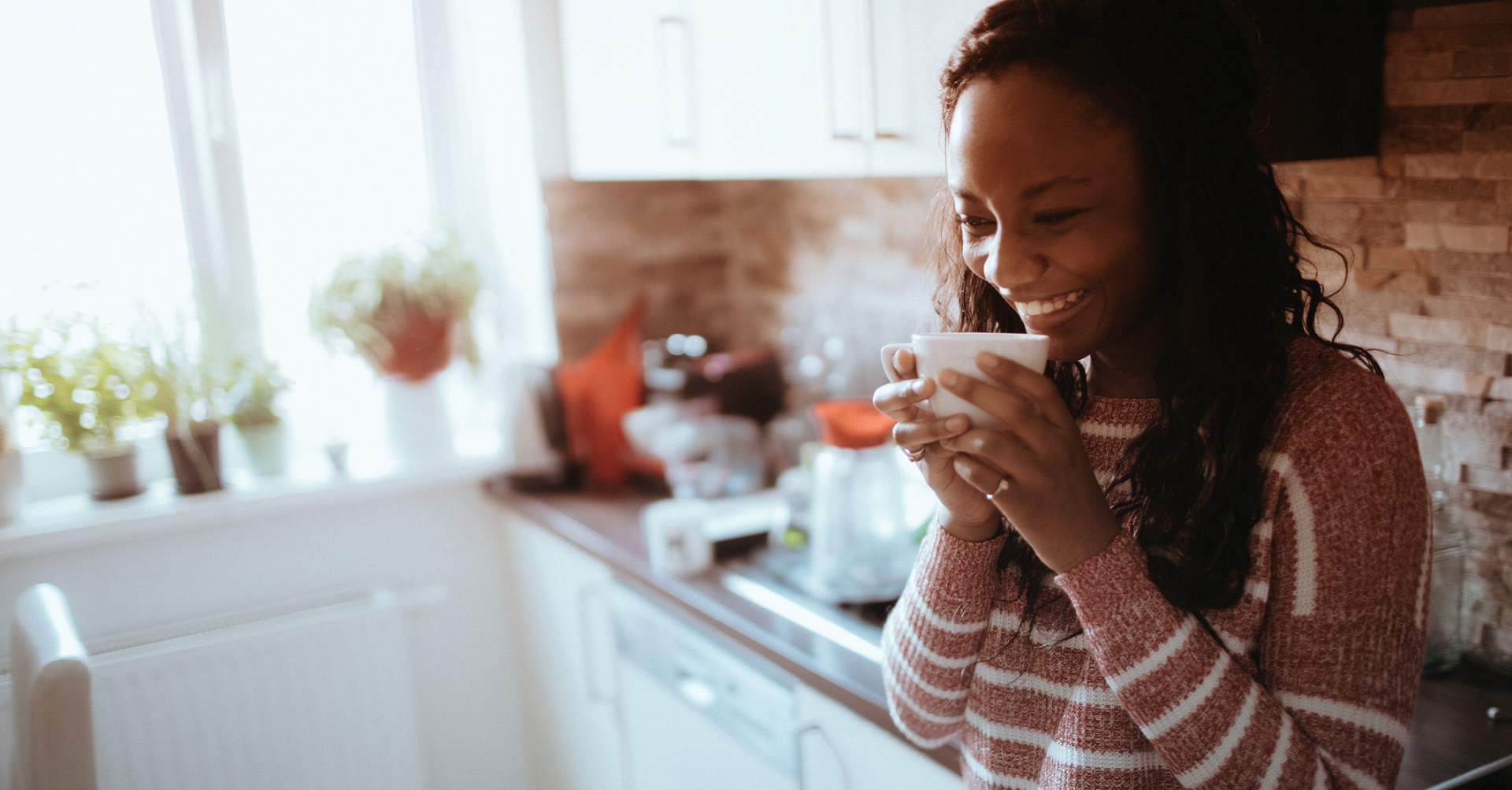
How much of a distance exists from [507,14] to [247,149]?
0.57 meters

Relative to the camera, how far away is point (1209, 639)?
0.73 metres

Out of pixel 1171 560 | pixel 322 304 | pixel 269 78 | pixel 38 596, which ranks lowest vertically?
pixel 38 596

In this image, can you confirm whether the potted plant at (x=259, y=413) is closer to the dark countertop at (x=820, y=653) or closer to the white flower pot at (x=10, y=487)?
the white flower pot at (x=10, y=487)

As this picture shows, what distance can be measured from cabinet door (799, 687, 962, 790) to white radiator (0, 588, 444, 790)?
1.02 meters

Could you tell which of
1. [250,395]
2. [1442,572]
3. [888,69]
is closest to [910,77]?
[888,69]

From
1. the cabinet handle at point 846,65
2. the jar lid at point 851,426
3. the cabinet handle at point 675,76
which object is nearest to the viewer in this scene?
the cabinet handle at point 846,65

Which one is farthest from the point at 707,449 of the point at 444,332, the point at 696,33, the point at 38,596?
the point at 38,596

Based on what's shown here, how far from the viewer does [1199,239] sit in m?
0.75

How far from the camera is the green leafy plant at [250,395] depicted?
6.64ft

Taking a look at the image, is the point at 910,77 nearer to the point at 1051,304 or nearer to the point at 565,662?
the point at 1051,304

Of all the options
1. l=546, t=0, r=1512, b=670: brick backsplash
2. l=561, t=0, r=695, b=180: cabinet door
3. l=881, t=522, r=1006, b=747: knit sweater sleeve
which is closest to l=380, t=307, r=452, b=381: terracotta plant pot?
l=561, t=0, r=695, b=180: cabinet door

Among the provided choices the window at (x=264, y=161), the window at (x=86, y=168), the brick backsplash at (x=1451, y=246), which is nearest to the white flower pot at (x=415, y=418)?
the window at (x=264, y=161)

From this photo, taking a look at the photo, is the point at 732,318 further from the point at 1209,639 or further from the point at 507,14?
the point at 1209,639

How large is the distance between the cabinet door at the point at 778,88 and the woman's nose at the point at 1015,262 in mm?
640
